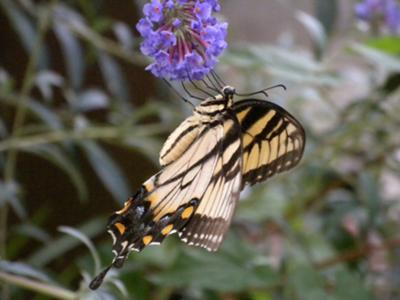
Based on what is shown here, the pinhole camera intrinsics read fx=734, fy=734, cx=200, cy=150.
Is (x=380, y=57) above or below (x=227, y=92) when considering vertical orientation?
above

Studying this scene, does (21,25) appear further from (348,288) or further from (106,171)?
(348,288)

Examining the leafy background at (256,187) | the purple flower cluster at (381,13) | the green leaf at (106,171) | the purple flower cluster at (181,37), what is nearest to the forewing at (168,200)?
the purple flower cluster at (181,37)

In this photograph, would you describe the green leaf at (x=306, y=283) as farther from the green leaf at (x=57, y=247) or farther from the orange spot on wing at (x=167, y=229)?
the orange spot on wing at (x=167, y=229)

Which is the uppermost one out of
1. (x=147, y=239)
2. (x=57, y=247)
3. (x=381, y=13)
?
(x=381, y=13)

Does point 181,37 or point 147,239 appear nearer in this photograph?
point 181,37

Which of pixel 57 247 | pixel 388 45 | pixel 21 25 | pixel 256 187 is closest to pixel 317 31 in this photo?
pixel 388 45

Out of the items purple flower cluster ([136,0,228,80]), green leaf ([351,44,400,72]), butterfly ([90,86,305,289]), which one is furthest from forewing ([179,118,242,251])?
green leaf ([351,44,400,72])
